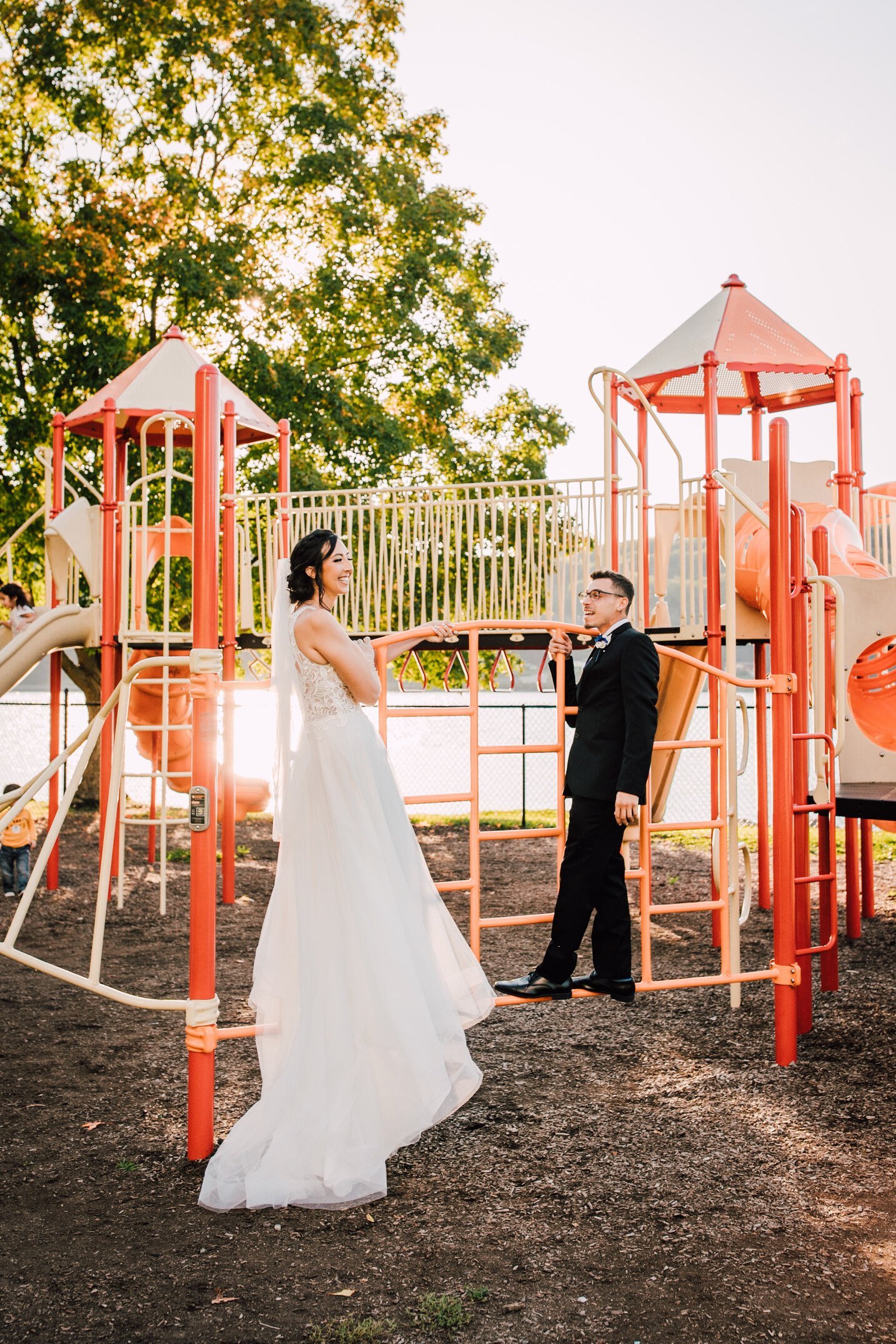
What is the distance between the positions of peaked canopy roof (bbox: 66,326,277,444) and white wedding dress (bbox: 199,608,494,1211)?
7.67 meters

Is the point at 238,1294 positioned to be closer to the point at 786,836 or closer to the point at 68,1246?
the point at 68,1246

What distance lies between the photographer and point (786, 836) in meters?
5.55

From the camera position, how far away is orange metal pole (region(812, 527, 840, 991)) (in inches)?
241

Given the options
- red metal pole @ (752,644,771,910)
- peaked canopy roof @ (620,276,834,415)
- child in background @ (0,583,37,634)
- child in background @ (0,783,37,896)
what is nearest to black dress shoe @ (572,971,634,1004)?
red metal pole @ (752,644,771,910)

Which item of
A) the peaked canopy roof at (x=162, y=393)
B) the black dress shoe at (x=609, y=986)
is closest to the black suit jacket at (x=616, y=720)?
the black dress shoe at (x=609, y=986)

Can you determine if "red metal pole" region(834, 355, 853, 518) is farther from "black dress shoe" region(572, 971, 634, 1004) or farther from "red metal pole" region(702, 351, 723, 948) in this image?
"black dress shoe" region(572, 971, 634, 1004)

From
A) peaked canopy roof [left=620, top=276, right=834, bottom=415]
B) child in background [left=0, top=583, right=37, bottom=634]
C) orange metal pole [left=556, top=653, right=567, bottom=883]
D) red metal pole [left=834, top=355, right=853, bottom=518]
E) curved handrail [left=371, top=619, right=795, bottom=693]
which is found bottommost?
orange metal pole [left=556, top=653, right=567, bottom=883]

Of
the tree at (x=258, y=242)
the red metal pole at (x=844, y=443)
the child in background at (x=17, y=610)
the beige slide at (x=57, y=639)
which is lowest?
the beige slide at (x=57, y=639)

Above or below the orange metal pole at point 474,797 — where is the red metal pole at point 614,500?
above

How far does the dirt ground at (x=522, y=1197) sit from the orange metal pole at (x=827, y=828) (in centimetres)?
21

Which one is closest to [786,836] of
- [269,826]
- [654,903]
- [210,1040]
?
[210,1040]

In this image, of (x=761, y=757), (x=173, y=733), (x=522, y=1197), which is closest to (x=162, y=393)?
(x=173, y=733)

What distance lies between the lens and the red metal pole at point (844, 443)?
9703mm

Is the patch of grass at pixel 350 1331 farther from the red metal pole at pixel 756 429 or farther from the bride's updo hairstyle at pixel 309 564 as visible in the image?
the red metal pole at pixel 756 429
